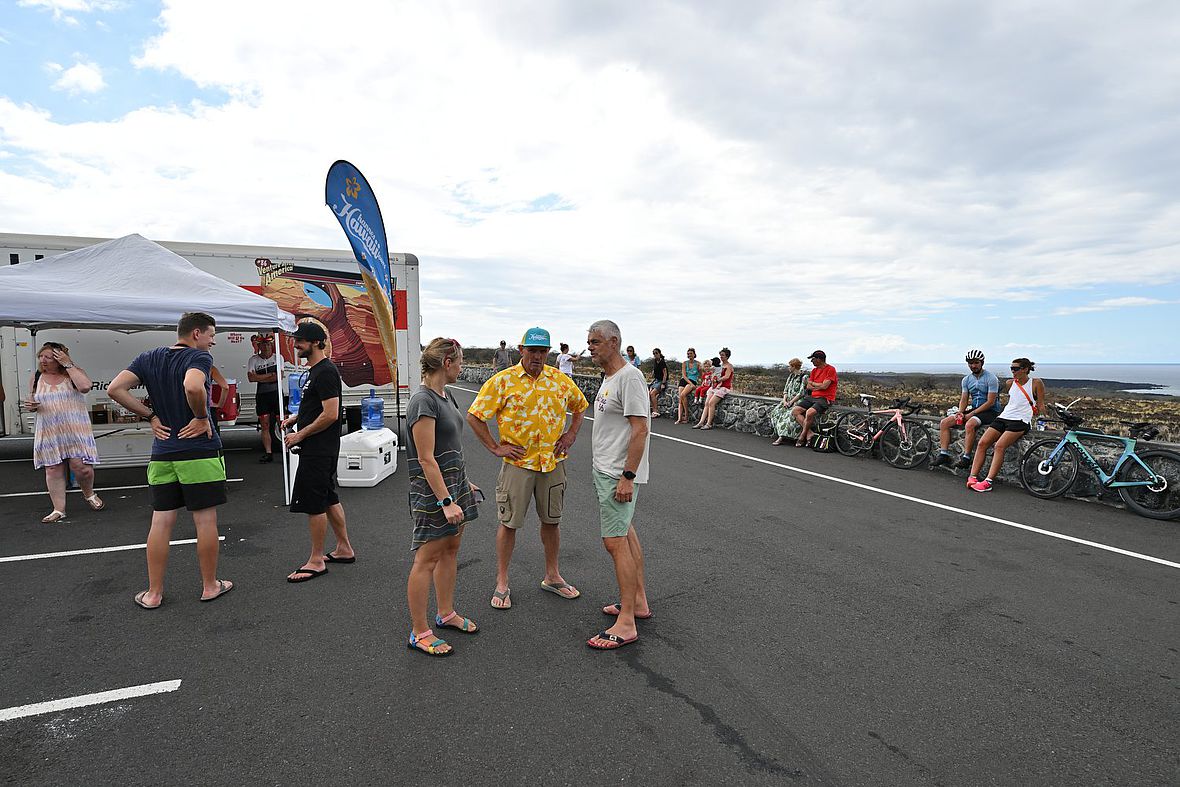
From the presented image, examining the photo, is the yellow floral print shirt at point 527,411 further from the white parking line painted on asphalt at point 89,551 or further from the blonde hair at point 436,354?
the white parking line painted on asphalt at point 89,551

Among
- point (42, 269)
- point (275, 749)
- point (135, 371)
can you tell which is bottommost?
point (275, 749)

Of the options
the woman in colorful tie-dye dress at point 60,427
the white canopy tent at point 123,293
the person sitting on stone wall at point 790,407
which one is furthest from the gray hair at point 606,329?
the person sitting on stone wall at point 790,407

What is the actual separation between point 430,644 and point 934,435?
8519 mm

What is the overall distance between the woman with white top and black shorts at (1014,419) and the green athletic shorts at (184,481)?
27.2 feet

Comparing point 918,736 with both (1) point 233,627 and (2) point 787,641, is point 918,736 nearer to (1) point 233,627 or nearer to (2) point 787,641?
(2) point 787,641

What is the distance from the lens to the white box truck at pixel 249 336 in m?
8.52

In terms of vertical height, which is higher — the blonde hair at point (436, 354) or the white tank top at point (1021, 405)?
the blonde hair at point (436, 354)

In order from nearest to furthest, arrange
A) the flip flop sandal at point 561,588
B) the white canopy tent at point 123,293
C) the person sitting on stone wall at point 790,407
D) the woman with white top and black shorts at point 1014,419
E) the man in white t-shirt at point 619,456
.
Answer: the man in white t-shirt at point 619,456 < the flip flop sandal at point 561,588 < the white canopy tent at point 123,293 < the woman with white top and black shorts at point 1014,419 < the person sitting on stone wall at point 790,407

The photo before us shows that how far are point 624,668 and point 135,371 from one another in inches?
137

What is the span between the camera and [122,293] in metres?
6.59

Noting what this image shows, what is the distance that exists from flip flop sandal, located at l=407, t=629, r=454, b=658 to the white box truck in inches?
213

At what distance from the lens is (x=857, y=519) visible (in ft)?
20.7

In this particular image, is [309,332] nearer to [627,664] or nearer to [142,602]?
[142,602]

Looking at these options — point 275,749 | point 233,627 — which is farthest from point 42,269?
point 275,749
